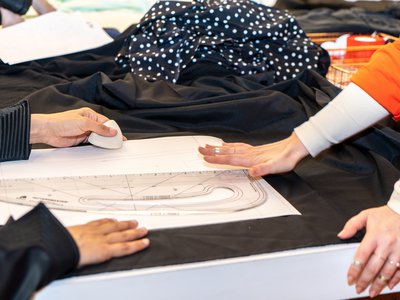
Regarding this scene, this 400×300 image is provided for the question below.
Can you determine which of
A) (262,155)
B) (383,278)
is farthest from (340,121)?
(383,278)

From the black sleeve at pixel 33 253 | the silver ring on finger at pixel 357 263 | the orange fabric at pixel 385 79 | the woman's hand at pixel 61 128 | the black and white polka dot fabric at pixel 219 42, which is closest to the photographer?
the black sleeve at pixel 33 253

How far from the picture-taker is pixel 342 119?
85 centimetres

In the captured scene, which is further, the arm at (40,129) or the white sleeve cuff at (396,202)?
the arm at (40,129)

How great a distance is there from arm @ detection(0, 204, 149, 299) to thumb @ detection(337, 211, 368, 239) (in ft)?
0.79

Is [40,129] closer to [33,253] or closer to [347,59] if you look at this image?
[33,253]

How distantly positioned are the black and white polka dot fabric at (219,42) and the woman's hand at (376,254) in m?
0.58

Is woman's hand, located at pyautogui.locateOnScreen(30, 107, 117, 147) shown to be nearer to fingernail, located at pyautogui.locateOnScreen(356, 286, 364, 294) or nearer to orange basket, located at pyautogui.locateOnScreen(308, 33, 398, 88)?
fingernail, located at pyautogui.locateOnScreen(356, 286, 364, 294)

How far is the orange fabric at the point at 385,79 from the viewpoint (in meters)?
0.85

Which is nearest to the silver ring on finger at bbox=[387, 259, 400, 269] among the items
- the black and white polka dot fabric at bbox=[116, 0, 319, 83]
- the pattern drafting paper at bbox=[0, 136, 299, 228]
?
the pattern drafting paper at bbox=[0, 136, 299, 228]

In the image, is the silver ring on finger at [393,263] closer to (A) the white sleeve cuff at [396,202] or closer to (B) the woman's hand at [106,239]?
(A) the white sleeve cuff at [396,202]

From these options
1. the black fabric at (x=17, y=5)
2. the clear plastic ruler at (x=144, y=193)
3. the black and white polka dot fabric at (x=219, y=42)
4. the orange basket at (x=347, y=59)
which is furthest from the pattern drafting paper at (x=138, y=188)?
the orange basket at (x=347, y=59)

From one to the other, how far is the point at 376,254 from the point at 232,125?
1.43 feet

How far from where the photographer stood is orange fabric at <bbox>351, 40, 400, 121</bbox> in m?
0.85

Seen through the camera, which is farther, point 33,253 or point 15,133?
point 15,133
